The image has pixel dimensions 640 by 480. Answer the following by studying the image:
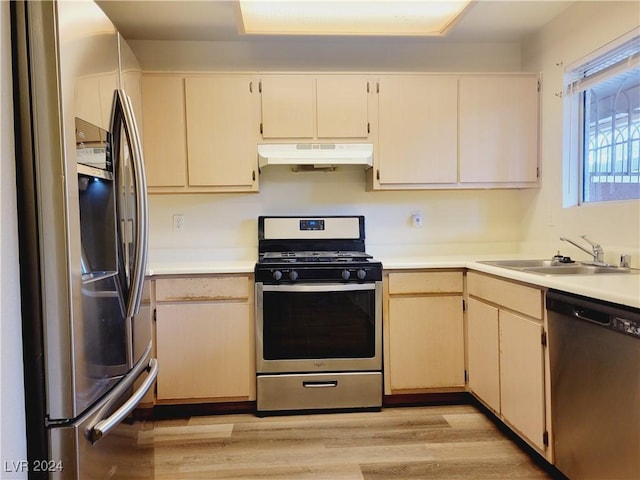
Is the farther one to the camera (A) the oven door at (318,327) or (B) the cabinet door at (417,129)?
(B) the cabinet door at (417,129)

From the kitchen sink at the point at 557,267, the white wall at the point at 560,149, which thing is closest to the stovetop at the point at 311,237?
the kitchen sink at the point at 557,267

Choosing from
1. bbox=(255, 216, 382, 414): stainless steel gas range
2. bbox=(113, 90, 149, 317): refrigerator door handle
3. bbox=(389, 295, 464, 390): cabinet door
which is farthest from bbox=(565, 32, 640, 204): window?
bbox=(113, 90, 149, 317): refrigerator door handle

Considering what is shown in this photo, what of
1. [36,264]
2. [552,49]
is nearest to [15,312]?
[36,264]

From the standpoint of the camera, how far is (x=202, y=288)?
2.33m

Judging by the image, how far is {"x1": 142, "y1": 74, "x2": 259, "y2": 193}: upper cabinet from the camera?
2.50 m

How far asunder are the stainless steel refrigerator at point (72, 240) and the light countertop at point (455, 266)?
1.11 m

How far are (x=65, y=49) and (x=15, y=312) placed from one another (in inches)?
25.0

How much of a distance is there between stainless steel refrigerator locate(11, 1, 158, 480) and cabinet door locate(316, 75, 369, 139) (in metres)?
1.48

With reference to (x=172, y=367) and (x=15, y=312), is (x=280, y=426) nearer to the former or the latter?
(x=172, y=367)

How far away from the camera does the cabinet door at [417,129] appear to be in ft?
8.52

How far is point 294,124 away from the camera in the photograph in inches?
100

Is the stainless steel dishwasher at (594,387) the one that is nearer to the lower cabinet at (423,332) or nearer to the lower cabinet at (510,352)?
the lower cabinet at (510,352)

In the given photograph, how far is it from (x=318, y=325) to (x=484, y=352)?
3.11ft

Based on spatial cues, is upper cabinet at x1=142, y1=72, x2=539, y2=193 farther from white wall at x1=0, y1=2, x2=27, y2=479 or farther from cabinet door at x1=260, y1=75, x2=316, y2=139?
white wall at x1=0, y1=2, x2=27, y2=479
